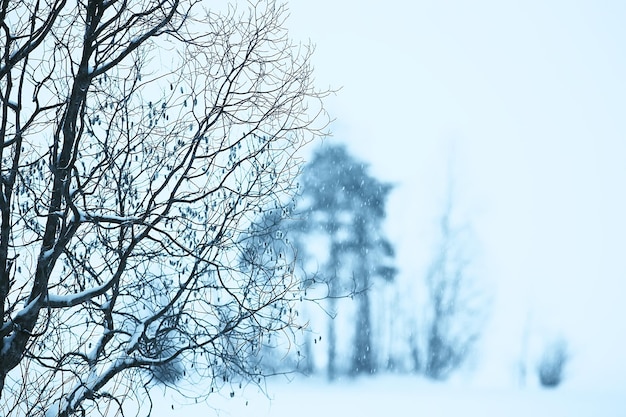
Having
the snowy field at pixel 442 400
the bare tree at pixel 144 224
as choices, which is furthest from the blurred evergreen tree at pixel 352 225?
the bare tree at pixel 144 224

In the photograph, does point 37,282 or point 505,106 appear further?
point 505,106

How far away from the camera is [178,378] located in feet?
11.0

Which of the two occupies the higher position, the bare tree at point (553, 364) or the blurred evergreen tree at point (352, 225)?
the blurred evergreen tree at point (352, 225)

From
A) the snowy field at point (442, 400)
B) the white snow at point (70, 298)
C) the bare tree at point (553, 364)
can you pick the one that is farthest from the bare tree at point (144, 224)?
the bare tree at point (553, 364)

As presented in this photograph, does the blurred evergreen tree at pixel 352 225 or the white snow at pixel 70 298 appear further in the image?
the blurred evergreen tree at pixel 352 225

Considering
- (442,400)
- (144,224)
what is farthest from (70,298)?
(442,400)

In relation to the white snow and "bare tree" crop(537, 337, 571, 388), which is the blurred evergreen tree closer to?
"bare tree" crop(537, 337, 571, 388)

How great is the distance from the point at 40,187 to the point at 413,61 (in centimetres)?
4536

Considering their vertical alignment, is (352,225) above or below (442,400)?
above

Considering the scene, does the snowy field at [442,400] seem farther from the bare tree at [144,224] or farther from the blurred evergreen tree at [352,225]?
the bare tree at [144,224]

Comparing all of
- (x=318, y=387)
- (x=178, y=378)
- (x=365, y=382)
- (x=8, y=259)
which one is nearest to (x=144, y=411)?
(x=178, y=378)

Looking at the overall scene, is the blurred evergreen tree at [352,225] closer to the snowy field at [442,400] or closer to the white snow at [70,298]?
the snowy field at [442,400]

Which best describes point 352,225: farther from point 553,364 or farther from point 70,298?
point 70,298

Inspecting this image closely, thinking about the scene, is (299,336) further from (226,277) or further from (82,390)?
(82,390)
